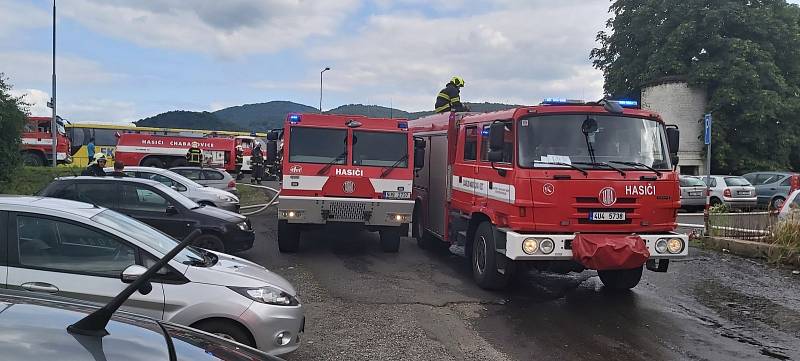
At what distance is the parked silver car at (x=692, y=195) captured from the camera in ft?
75.8

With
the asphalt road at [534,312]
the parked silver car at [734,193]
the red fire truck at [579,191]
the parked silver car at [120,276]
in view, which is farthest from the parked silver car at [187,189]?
the parked silver car at [734,193]

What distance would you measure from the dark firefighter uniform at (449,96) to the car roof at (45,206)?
8.02 metres

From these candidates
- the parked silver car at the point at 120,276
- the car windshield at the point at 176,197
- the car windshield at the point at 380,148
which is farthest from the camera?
the car windshield at the point at 380,148

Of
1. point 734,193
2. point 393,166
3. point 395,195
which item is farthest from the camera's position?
point 734,193

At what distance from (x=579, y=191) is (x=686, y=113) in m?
29.8

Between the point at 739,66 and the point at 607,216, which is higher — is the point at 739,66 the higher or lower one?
the higher one

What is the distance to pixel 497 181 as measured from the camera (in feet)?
27.2

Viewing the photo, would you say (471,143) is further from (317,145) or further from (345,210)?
(317,145)

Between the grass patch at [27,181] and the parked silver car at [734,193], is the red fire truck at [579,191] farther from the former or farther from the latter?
the parked silver car at [734,193]

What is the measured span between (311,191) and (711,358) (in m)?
6.68

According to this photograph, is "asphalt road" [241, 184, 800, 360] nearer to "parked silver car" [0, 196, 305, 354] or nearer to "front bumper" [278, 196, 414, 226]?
"front bumper" [278, 196, 414, 226]

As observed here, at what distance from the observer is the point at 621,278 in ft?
29.2

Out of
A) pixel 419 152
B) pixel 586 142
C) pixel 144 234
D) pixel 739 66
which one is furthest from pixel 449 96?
pixel 739 66

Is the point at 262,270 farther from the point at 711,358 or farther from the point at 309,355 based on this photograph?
the point at 711,358
